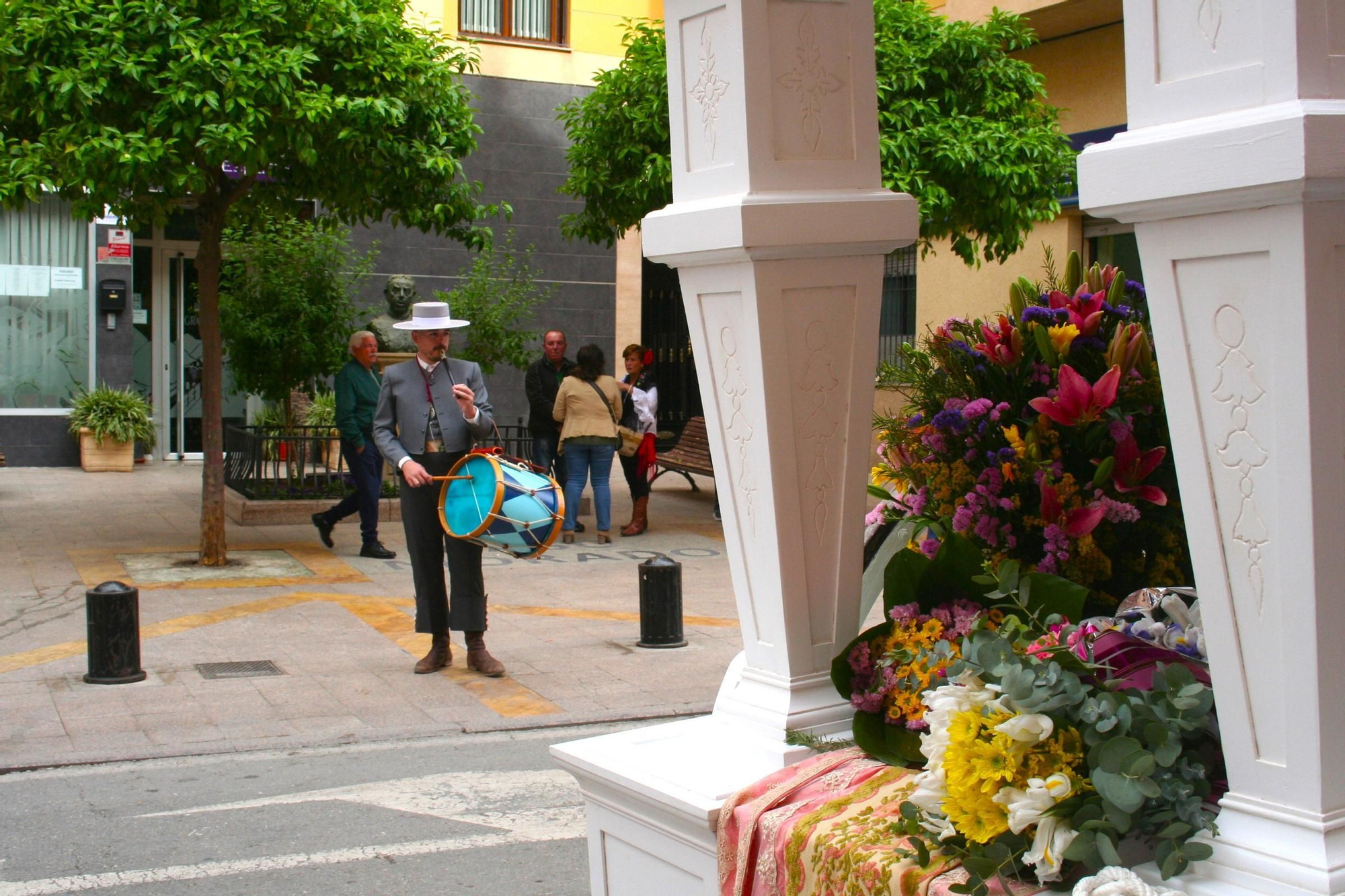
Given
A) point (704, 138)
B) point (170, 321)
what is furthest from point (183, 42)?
point (170, 321)

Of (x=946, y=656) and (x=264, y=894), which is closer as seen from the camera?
(x=946, y=656)

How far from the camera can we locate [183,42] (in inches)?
386

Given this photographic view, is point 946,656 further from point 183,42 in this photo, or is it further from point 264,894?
point 183,42

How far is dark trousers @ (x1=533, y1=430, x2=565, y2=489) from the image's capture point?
13.6 metres

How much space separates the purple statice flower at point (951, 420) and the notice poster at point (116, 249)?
17910 mm

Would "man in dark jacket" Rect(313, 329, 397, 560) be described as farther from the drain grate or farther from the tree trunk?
the drain grate

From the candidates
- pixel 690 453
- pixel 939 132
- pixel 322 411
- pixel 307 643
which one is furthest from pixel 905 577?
pixel 322 411

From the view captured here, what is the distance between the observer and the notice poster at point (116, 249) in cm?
1875

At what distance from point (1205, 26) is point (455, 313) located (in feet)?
48.0

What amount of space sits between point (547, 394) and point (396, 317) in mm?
3254

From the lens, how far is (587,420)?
12.6 m

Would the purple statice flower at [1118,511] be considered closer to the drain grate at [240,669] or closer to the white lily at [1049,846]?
the white lily at [1049,846]

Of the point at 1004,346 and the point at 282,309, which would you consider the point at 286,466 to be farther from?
the point at 1004,346

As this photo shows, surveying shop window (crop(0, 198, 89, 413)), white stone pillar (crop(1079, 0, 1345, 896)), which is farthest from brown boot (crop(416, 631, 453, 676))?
shop window (crop(0, 198, 89, 413))
